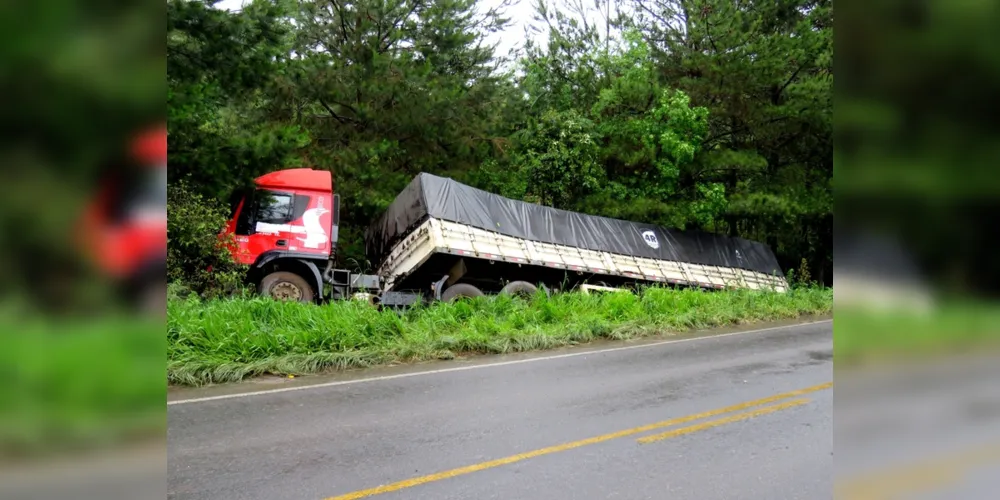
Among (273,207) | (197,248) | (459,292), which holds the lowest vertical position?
(459,292)

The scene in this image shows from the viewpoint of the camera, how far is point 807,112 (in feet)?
51.0

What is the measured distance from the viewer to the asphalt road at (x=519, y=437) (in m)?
4.30

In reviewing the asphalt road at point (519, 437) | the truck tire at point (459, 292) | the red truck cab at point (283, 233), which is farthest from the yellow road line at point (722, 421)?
the red truck cab at point (283, 233)

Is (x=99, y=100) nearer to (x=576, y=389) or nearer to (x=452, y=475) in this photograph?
(x=452, y=475)

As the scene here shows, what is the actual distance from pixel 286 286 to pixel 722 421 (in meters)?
8.84

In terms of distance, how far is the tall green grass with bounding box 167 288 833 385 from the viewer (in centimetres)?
812

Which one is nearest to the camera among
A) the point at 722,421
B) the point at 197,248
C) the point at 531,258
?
the point at 722,421

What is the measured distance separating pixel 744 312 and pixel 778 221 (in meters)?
7.52

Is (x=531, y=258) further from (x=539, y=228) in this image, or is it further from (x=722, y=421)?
(x=722, y=421)

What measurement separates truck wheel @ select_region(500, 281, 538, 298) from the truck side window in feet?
15.3

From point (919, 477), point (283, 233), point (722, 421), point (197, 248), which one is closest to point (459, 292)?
point (283, 233)

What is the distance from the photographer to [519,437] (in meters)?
5.40

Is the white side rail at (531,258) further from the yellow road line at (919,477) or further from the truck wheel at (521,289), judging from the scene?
the yellow road line at (919,477)

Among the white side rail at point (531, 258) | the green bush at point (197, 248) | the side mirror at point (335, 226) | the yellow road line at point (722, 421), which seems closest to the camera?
the yellow road line at point (722, 421)
